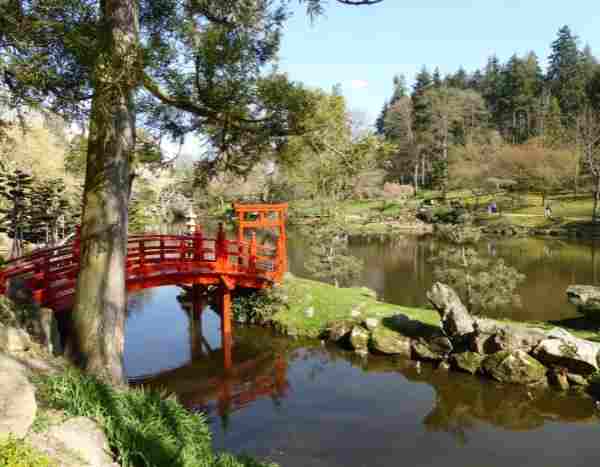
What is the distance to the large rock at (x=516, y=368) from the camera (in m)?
10.5

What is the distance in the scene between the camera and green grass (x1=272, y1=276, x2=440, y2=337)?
14.2 m

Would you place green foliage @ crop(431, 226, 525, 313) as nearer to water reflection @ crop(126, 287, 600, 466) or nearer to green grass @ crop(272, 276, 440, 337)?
green grass @ crop(272, 276, 440, 337)

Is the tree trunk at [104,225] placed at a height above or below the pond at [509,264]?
above

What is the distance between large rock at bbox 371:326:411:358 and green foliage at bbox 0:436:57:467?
33.7 feet

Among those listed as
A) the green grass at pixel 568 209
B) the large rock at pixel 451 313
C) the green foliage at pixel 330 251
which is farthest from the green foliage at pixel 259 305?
the green grass at pixel 568 209

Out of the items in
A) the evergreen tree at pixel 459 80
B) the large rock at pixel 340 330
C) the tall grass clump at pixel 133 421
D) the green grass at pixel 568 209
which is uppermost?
the evergreen tree at pixel 459 80

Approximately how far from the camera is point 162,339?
15.0 m

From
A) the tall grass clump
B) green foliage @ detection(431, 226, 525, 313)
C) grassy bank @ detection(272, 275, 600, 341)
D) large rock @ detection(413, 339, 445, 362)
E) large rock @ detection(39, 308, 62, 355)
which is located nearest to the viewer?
the tall grass clump

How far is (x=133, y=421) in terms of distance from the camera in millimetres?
4527

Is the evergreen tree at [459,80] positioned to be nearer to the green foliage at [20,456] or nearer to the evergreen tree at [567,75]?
the evergreen tree at [567,75]

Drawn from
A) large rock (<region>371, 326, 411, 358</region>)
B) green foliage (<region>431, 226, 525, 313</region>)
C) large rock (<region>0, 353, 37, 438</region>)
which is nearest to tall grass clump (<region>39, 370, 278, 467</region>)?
large rock (<region>0, 353, 37, 438</region>)

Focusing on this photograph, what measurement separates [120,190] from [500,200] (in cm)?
4631

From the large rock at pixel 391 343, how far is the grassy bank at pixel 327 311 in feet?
2.42

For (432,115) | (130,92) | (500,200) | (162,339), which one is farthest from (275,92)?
(432,115)
